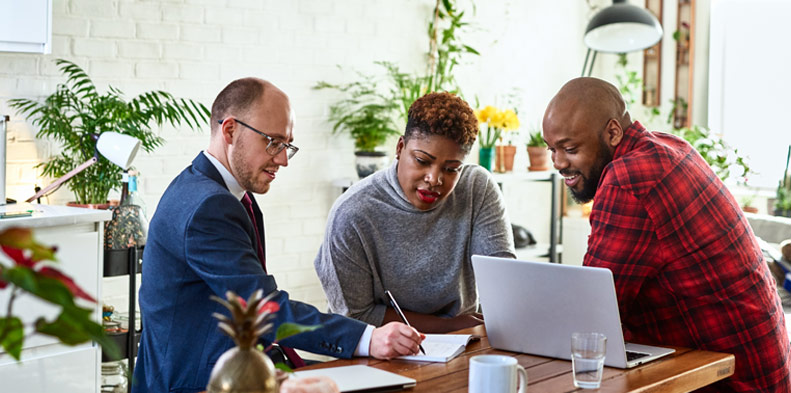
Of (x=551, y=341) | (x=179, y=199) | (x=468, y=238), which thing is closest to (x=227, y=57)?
(x=468, y=238)

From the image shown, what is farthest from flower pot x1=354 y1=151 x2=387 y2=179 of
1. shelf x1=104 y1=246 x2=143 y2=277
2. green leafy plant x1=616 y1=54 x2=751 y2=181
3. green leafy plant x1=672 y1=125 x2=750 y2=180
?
green leafy plant x1=672 y1=125 x2=750 y2=180

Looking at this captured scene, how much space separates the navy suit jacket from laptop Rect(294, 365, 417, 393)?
13cm

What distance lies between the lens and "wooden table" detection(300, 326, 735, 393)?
1.79 meters

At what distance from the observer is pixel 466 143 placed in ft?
8.23

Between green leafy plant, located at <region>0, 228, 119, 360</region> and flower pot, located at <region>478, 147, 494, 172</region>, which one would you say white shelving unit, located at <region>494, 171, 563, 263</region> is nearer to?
flower pot, located at <region>478, 147, 494, 172</region>

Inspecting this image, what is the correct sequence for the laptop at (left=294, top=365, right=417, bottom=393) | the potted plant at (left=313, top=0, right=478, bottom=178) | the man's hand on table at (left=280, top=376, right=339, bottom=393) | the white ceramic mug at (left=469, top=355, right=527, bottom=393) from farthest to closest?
the potted plant at (left=313, top=0, right=478, bottom=178) < the laptop at (left=294, top=365, right=417, bottom=393) < the white ceramic mug at (left=469, top=355, right=527, bottom=393) < the man's hand on table at (left=280, top=376, right=339, bottom=393)

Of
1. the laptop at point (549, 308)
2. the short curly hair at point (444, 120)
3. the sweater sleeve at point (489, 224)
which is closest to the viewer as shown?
the laptop at point (549, 308)

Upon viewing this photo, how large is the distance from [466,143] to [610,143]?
16.0 inches

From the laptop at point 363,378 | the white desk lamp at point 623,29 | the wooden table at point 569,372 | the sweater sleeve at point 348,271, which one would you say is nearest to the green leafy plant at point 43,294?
the laptop at point 363,378

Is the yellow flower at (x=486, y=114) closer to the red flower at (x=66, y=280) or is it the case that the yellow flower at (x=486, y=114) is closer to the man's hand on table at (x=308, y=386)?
the man's hand on table at (x=308, y=386)

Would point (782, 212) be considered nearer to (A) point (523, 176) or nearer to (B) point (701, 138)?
(B) point (701, 138)

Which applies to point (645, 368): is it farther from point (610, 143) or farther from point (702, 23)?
point (702, 23)

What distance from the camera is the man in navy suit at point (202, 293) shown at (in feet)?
6.31

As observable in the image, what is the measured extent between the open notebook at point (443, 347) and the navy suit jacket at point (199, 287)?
16 cm
